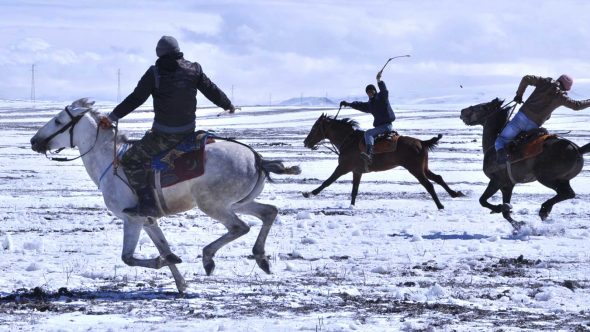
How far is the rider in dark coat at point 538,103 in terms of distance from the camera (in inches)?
564

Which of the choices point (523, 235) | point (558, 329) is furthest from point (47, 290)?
point (523, 235)

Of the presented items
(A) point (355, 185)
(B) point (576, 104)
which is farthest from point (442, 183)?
(B) point (576, 104)

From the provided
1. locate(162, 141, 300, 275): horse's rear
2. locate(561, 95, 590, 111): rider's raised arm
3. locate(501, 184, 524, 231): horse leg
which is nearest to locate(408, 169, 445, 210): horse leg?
locate(501, 184, 524, 231): horse leg

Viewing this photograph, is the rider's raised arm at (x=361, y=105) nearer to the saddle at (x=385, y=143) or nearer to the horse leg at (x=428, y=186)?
the saddle at (x=385, y=143)

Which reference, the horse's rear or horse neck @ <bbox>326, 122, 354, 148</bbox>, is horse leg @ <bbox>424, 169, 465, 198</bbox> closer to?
horse neck @ <bbox>326, 122, 354, 148</bbox>

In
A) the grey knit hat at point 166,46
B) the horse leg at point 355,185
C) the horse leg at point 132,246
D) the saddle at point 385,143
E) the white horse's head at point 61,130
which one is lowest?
the horse leg at point 355,185

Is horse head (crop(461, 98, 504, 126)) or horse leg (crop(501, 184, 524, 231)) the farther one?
horse head (crop(461, 98, 504, 126))

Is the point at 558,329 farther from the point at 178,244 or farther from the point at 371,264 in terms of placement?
the point at 178,244

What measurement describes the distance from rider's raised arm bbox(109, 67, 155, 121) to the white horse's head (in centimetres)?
63

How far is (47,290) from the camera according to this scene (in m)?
9.27

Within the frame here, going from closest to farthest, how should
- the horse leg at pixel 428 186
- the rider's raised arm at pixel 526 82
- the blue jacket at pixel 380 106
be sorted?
the rider's raised arm at pixel 526 82 < the horse leg at pixel 428 186 < the blue jacket at pixel 380 106

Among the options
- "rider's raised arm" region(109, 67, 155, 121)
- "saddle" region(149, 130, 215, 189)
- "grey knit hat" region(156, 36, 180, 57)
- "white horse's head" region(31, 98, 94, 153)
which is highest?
"grey knit hat" region(156, 36, 180, 57)

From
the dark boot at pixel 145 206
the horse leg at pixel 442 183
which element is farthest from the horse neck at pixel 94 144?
the horse leg at pixel 442 183

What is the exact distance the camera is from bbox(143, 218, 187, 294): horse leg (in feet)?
30.5
